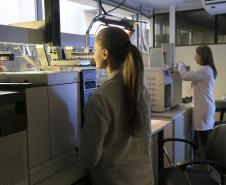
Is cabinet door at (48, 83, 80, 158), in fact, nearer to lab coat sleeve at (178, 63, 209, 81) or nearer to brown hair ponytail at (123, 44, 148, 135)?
brown hair ponytail at (123, 44, 148, 135)

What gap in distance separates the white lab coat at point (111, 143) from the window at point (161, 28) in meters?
4.33

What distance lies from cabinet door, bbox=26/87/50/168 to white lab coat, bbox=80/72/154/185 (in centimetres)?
18

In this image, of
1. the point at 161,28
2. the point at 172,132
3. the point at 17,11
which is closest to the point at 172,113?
the point at 172,132

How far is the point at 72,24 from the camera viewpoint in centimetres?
376

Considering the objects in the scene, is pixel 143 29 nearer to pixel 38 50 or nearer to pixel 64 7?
pixel 64 7

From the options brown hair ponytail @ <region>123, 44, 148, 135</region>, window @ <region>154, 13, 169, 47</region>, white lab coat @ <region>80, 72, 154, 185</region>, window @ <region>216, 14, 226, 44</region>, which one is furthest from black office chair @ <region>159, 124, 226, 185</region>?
window @ <region>154, 13, 169, 47</region>

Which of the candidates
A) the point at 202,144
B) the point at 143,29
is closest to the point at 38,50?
the point at 202,144

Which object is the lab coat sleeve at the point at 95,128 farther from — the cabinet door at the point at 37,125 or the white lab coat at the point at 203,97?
the white lab coat at the point at 203,97

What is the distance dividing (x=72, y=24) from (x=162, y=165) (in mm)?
2150

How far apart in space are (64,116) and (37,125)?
0.18 metres

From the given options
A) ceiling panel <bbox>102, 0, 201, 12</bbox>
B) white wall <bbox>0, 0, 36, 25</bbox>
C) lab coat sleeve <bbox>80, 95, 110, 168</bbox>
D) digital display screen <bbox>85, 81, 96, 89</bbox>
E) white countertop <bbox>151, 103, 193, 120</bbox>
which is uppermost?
ceiling panel <bbox>102, 0, 201, 12</bbox>

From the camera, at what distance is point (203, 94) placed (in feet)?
10.5

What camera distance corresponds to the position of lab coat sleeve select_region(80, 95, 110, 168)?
131cm

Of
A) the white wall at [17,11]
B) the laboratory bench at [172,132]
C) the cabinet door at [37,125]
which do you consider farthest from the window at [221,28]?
the cabinet door at [37,125]
